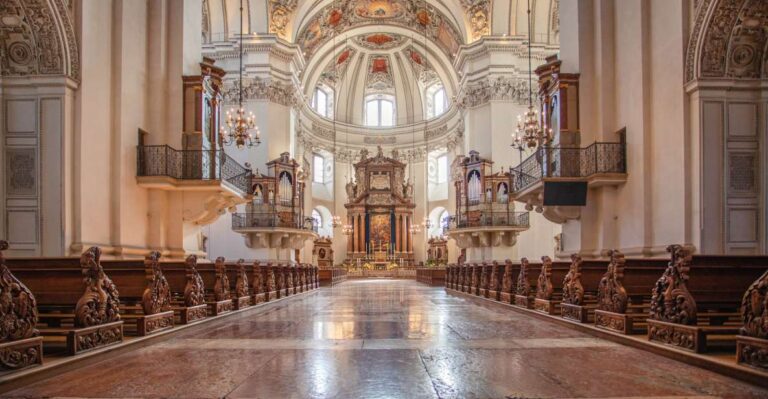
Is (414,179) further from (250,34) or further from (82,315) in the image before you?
(82,315)

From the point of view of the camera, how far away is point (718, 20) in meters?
10.6

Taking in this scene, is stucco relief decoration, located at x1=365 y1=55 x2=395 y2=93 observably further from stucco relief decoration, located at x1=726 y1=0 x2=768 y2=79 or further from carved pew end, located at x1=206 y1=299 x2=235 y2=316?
carved pew end, located at x1=206 y1=299 x2=235 y2=316

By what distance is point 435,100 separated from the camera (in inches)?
1651

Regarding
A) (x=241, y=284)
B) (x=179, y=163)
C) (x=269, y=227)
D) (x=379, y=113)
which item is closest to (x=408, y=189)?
(x=379, y=113)

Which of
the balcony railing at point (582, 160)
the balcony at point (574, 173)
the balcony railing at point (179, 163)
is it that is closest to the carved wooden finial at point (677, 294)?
the balcony at point (574, 173)

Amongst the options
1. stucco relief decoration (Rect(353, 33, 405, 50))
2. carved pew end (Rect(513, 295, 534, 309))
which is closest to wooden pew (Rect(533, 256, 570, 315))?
carved pew end (Rect(513, 295, 534, 309))

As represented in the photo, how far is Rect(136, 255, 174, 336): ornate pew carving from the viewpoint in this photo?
720 cm

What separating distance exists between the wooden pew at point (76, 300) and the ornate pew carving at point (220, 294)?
2.71 m

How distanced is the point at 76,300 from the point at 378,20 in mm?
32781

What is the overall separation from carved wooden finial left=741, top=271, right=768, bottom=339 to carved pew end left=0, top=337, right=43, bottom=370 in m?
5.63

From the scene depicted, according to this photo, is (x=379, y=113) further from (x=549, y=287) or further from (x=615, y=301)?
(x=615, y=301)

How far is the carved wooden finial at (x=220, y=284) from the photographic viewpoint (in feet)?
33.2

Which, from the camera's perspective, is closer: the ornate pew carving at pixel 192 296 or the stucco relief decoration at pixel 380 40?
the ornate pew carving at pixel 192 296

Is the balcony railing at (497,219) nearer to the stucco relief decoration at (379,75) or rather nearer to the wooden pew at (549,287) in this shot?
the wooden pew at (549,287)
